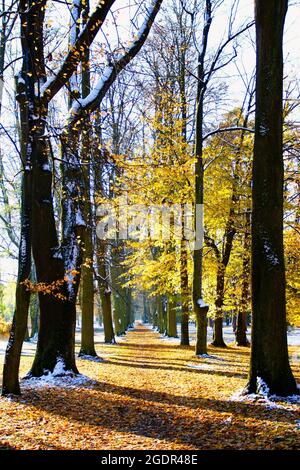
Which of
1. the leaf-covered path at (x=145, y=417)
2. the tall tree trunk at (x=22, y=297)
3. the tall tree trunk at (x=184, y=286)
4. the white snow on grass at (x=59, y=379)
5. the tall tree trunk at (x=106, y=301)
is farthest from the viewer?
the tall tree trunk at (x=106, y=301)

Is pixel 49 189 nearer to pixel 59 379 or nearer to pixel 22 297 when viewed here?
pixel 22 297

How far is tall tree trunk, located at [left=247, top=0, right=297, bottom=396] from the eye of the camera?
6.52 metres

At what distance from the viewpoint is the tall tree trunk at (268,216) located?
6.52 m

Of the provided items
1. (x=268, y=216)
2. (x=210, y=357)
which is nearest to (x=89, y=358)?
(x=210, y=357)

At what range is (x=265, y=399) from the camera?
6273mm

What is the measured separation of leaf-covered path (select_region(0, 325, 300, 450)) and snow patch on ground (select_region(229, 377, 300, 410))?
8cm

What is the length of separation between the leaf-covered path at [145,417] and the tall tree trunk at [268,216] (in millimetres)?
733

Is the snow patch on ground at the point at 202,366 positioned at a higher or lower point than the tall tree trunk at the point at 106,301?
lower

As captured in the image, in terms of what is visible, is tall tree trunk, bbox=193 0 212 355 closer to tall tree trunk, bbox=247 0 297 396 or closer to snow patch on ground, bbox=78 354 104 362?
snow patch on ground, bbox=78 354 104 362

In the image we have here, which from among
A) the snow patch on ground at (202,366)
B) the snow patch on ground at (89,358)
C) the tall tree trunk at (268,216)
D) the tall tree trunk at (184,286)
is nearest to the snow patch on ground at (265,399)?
the tall tree trunk at (268,216)

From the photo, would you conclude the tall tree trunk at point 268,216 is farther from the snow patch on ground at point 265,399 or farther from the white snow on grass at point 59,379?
the white snow on grass at point 59,379

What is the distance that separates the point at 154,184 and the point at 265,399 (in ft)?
27.4
